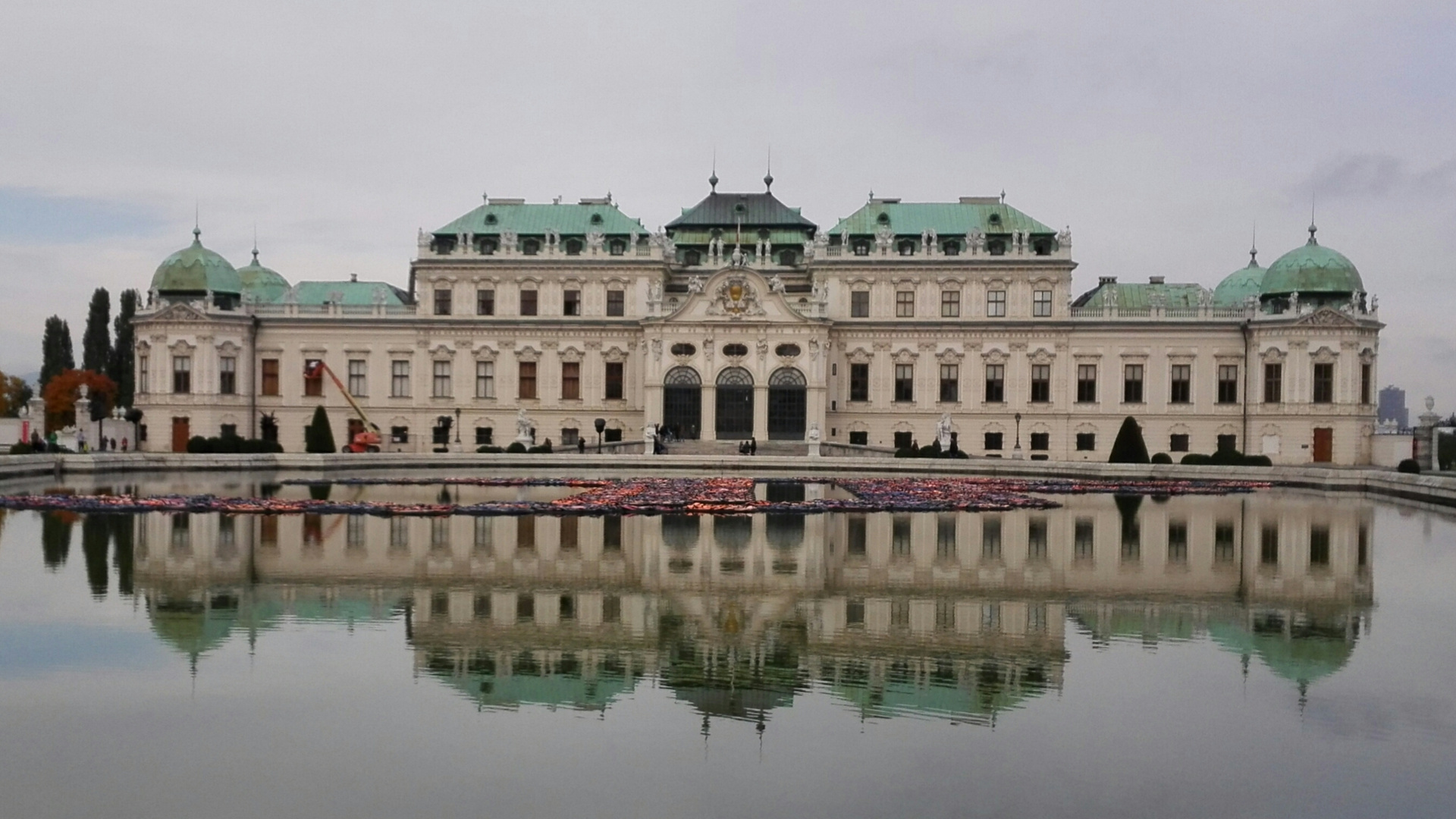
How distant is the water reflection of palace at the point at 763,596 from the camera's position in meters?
13.1

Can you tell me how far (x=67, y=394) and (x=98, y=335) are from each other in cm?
529

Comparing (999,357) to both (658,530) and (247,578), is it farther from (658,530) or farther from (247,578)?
(247,578)

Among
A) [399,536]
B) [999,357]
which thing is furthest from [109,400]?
[399,536]

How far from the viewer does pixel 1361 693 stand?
1267cm

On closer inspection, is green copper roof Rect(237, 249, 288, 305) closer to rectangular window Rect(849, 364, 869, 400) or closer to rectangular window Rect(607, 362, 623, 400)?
rectangular window Rect(607, 362, 623, 400)

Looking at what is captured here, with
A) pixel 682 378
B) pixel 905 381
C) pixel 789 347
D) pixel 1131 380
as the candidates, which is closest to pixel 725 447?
pixel 682 378

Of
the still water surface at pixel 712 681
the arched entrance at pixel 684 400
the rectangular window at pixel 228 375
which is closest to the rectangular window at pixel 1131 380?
the arched entrance at pixel 684 400

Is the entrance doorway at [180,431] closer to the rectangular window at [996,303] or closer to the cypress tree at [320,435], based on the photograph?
the cypress tree at [320,435]

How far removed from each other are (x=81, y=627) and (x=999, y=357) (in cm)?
6156

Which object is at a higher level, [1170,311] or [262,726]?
[1170,311]

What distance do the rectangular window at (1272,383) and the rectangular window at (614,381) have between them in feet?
121

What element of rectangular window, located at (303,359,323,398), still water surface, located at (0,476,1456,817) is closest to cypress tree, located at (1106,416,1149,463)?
still water surface, located at (0,476,1456,817)

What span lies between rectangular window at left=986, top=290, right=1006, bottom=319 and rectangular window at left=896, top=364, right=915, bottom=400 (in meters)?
5.46

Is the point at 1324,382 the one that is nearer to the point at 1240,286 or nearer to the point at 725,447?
the point at 1240,286
